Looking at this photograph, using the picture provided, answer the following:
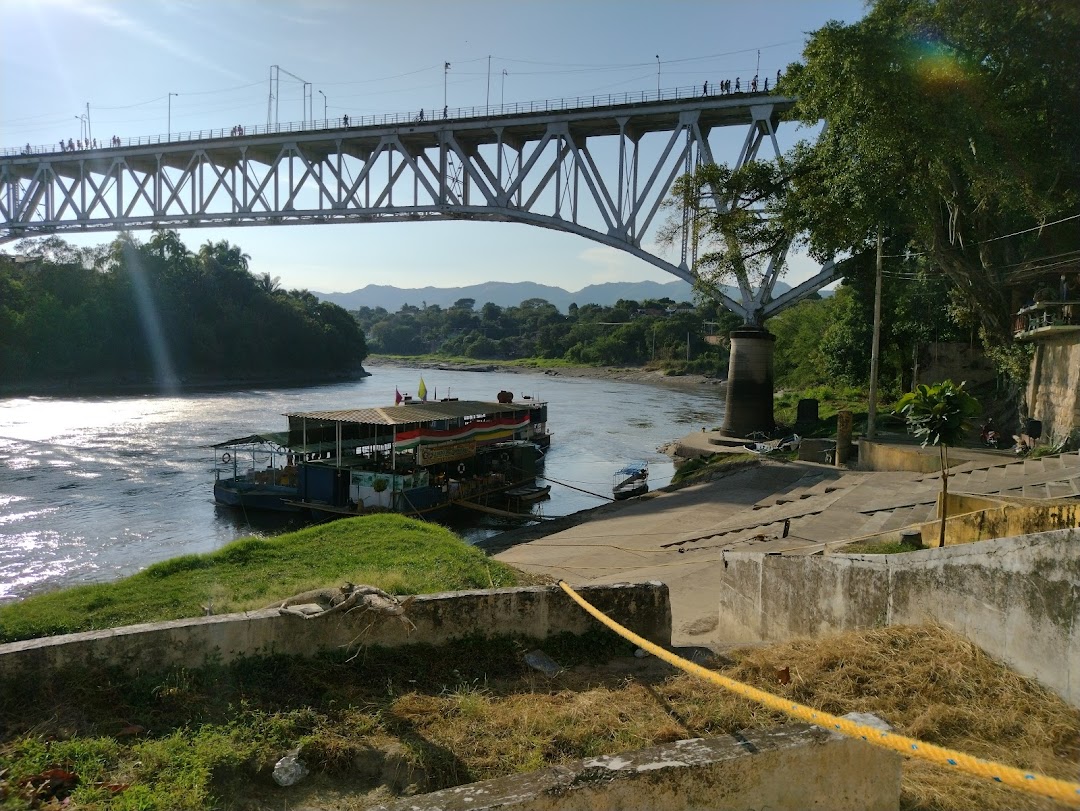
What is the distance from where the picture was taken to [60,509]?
27188mm

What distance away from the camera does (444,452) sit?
1160 inches

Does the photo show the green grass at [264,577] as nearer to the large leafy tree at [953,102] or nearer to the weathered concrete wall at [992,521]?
the weathered concrete wall at [992,521]

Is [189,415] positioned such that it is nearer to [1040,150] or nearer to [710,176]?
[710,176]

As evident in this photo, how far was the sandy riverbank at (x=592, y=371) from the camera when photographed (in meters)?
98.8

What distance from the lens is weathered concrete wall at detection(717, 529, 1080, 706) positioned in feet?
16.0

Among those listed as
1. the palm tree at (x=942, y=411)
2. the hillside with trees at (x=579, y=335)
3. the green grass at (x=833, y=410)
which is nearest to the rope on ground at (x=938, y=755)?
the palm tree at (x=942, y=411)

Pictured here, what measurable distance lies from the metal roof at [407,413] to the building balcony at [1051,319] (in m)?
18.8

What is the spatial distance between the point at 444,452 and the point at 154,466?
49.0 feet

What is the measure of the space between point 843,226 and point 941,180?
3.21m

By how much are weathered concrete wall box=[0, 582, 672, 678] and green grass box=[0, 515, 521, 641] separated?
1.50 m

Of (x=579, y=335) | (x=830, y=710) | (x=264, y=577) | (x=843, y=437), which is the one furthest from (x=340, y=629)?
(x=579, y=335)

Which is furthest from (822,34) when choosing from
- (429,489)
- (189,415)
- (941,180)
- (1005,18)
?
(189,415)

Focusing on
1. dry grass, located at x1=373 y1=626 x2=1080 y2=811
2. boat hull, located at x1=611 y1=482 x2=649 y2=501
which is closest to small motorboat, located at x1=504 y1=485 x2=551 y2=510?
boat hull, located at x1=611 y1=482 x2=649 y2=501

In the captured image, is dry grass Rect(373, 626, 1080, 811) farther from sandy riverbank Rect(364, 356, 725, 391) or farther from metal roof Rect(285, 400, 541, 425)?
sandy riverbank Rect(364, 356, 725, 391)
